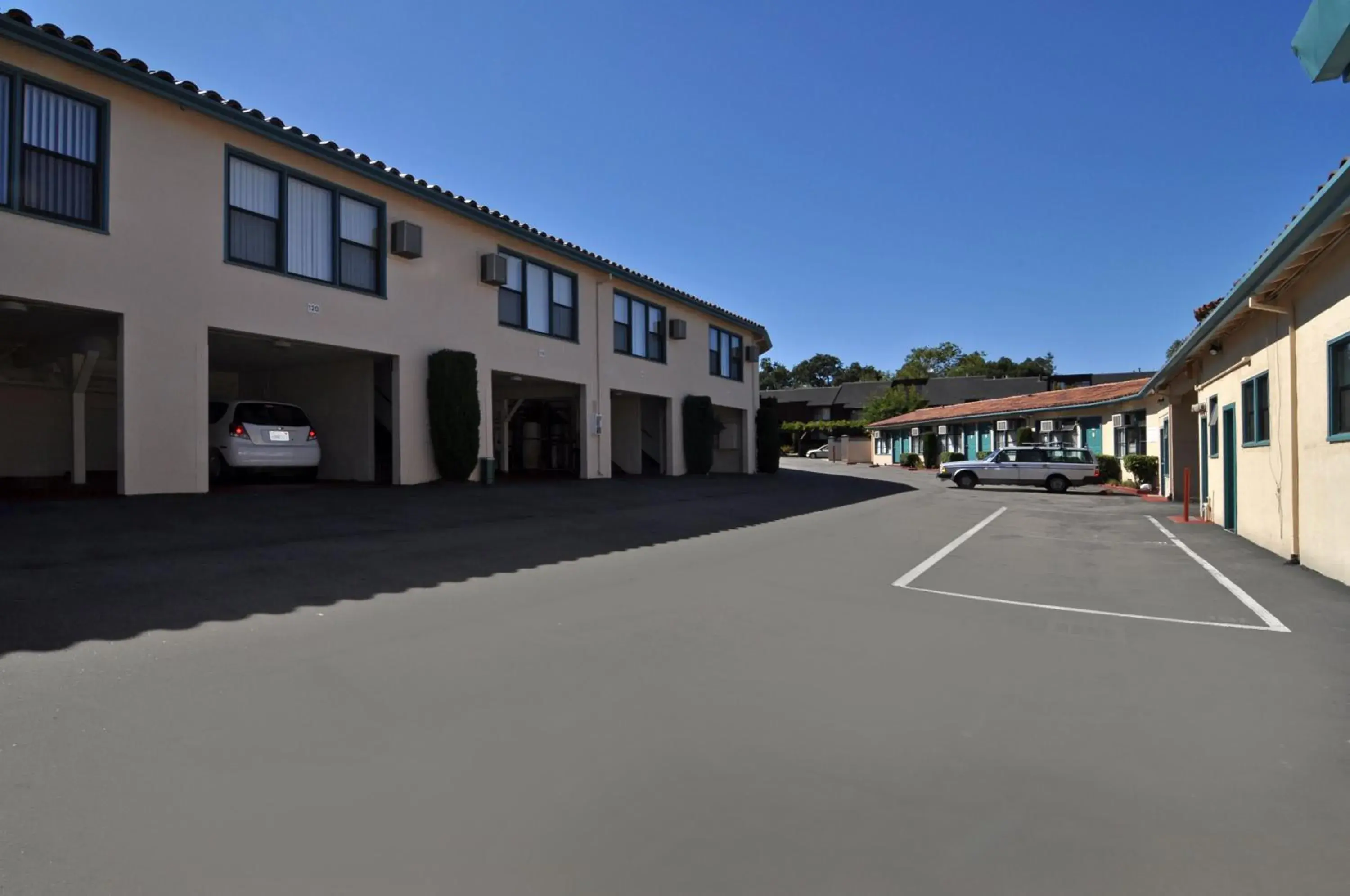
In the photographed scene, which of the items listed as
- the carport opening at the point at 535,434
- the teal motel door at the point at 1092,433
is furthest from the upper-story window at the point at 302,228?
the teal motel door at the point at 1092,433

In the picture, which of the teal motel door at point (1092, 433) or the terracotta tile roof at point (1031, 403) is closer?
the terracotta tile roof at point (1031, 403)

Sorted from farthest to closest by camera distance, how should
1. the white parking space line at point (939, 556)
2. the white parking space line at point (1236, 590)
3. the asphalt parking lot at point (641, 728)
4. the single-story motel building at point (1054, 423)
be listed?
the single-story motel building at point (1054, 423), the white parking space line at point (939, 556), the white parking space line at point (1236, 590), the asphalt parking lot at point (641, 728)

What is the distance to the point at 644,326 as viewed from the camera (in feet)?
73.3

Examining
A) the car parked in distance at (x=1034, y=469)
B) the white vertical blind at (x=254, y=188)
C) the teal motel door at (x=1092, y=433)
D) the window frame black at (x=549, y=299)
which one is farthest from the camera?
the teal motel door at (x=1092, y=433)

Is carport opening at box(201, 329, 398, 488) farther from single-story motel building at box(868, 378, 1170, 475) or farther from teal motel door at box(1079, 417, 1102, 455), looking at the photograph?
teal motel door at box(1079, 417, 1102, 455)

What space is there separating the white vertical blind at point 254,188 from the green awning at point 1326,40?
41.0ft

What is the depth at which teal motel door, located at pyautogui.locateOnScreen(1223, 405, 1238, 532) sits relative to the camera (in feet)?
44.5

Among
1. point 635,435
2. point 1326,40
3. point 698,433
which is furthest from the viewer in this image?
point 698,433

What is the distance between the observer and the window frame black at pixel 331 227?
38.4 feet

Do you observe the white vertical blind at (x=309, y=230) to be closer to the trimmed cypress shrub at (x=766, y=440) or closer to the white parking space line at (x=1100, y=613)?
the white parking space line at (x=1100, y=613)

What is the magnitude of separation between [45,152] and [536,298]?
962cm

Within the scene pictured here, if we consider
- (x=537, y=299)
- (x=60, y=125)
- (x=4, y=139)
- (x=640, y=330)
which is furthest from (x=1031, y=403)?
(x=4, y=139)

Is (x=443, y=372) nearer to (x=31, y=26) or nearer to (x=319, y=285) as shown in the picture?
(x=319, y=285)

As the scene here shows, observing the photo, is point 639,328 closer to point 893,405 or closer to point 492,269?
point 492,269
